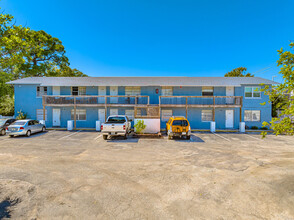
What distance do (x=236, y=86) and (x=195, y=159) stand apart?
14738mm

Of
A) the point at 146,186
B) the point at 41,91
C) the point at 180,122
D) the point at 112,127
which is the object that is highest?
the point at 41,91

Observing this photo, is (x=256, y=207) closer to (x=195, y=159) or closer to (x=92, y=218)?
(x=195, y=159)

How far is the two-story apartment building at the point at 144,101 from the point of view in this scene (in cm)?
1750

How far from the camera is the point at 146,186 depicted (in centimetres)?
479

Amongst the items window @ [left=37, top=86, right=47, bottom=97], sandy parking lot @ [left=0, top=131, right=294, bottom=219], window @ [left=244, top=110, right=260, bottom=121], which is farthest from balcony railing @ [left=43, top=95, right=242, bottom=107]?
sandy parking lot @ [left=0, top=131, right=294, bottom=219]

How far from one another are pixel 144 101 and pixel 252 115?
14.3 metres

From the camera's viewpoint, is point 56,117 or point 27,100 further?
point 27,100

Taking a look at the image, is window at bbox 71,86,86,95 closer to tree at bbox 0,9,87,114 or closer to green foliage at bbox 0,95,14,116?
tree at bbox 0,9,87,114

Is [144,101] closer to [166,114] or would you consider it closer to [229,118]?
[166,114]

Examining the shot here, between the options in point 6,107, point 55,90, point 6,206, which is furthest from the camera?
point 6,107

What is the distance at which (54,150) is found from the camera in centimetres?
900

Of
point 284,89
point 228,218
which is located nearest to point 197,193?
point 228,218

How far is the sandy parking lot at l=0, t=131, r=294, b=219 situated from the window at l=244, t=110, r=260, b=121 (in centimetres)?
1172

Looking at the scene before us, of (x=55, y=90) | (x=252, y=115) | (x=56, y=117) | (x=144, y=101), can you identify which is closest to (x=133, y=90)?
(x=144, y=101)
